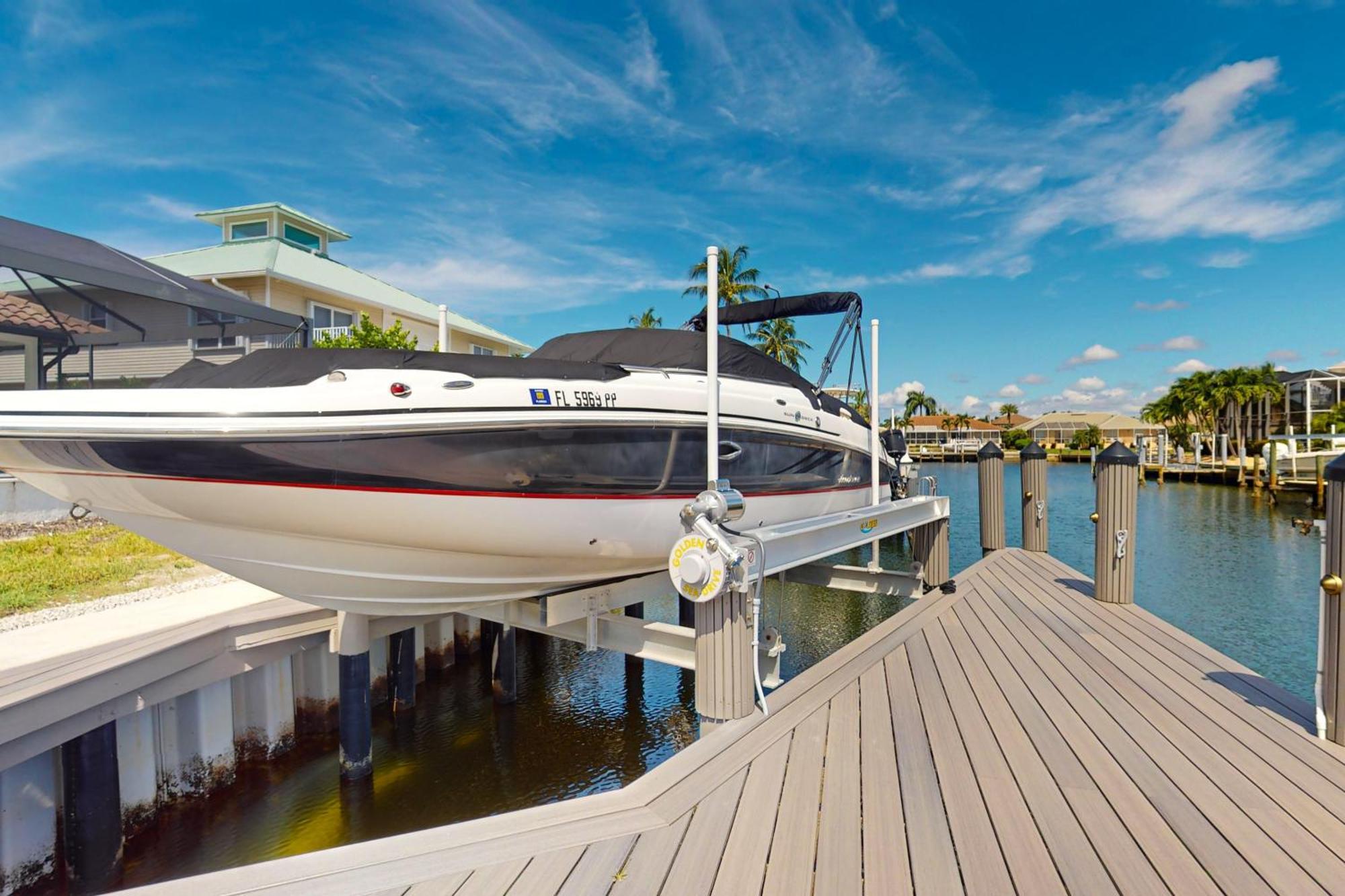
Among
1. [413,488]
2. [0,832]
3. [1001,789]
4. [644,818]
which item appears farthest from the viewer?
[0,832]

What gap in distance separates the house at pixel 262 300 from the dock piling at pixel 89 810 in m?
7.77

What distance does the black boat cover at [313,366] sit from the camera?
130 inches

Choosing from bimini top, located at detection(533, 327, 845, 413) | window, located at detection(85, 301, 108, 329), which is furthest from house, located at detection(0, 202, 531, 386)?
bimini top, located at detection(533, 327, 845, 413)

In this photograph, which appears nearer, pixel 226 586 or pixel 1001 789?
pixel 1001 789

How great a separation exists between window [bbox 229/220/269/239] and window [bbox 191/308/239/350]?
16.1 ft

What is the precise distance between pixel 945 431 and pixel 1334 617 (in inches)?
3912

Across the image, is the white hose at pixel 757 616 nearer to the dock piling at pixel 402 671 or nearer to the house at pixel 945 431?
the dock piling at pixel 402 671

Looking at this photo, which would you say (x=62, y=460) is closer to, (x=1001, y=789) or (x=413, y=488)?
(x=413, y=488)

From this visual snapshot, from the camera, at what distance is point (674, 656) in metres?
4.33

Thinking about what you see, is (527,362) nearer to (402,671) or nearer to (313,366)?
(313,366)

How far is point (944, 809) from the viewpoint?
2.34m

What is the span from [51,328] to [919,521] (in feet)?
41.2

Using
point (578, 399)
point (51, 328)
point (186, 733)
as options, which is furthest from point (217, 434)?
point (51, 328)

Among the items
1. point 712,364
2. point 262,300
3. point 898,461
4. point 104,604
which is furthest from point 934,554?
point 262,300
